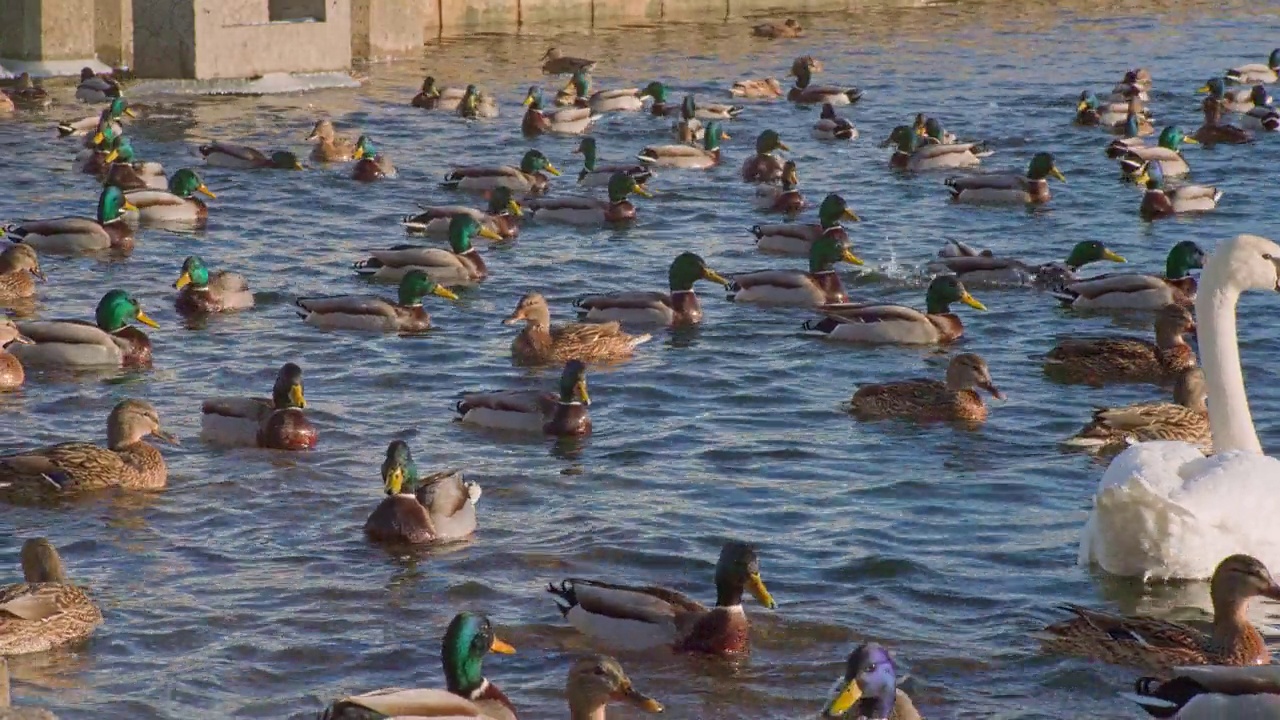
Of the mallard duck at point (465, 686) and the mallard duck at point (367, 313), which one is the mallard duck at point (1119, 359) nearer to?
the mallard duck at point (367, 313)

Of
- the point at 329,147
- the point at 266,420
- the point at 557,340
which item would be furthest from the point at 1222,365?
the point at 329,147

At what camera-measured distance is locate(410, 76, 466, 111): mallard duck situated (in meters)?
28.3

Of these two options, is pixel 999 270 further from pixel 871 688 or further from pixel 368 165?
pixel 871 688

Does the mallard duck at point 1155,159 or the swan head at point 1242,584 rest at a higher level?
the mallard duck at point 1155,159

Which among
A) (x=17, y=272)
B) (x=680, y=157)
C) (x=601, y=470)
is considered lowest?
(x=601, y=470)

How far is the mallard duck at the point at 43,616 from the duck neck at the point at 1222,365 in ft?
17.5

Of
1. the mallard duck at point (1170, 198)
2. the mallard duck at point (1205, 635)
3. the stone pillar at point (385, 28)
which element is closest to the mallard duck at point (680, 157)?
the mallard duck at point (1170, 198)

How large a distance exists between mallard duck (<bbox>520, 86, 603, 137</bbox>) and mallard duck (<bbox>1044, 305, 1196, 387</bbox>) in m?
12.8

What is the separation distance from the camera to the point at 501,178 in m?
22.3

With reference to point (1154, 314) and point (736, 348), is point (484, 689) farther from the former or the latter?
point (1154, 314)

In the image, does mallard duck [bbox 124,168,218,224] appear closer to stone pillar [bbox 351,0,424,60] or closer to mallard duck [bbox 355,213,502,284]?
mallard duck [bbox 355,213,502,284]

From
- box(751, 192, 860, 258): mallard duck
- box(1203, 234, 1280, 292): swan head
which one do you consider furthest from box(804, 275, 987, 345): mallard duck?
box(1203, 234, 1280, 292): swan head

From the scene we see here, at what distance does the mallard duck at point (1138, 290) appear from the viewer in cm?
1720

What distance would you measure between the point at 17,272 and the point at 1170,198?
10.9 m
